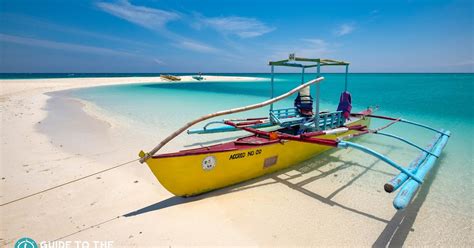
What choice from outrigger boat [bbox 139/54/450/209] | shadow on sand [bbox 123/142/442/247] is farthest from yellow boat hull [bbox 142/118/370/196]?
Answer: shadow on sand [bbox 123/142/442/247]

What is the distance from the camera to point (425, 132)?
999 cm

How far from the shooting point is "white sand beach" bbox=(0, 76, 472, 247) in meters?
3.41

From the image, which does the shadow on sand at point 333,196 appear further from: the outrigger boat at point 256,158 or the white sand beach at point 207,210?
the outrigger boat at point 256,158

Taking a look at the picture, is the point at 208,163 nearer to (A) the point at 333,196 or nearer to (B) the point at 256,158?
(B) the point at 256,158

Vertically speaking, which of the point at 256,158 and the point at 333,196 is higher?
the point at 256,158

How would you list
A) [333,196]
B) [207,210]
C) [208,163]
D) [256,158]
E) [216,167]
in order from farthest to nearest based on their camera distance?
1. [256,158]
2. [333,196]
3. [216,167]
4. [208,163]
5. [207,210]

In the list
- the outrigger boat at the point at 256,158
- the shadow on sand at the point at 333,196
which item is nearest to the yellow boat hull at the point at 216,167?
the outrigger boat at the point at 256,158

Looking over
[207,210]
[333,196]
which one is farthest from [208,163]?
[333,196]

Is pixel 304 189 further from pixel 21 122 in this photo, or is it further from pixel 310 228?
pixel 21 122

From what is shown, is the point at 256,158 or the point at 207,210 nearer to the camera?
the point at 207,210

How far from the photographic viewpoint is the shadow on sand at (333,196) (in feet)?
12.1

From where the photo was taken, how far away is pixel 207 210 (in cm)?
400

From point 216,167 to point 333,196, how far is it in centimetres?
258

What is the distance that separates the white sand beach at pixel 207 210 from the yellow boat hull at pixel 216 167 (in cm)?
22
